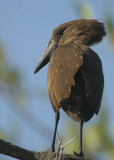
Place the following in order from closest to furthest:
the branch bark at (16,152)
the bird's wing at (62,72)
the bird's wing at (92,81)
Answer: the branch bark at (16,152) < the bird's wing at (62,72) < the bird's wing at (92,81)

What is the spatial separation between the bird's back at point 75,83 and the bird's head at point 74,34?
1.39m

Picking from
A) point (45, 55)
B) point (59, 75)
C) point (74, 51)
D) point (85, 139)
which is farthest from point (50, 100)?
point (45, 55)

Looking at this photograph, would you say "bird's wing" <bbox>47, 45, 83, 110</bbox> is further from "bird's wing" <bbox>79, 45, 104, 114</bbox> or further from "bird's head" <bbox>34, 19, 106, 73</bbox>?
"bird's head" <bbox>34, 19, 106, 73</bbox>

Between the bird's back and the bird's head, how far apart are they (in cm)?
139

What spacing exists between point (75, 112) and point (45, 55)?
179cm

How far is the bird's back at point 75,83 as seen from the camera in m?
4.61

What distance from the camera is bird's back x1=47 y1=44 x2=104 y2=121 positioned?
15.1 ft

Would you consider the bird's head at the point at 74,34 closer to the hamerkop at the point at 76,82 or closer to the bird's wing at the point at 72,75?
the hamerkop at the point at 76,82

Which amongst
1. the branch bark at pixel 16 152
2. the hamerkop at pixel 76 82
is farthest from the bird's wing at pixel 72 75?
the branch bark at pixel 16 152

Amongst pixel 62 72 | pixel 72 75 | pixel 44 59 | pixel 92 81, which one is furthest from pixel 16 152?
pixel 44 59

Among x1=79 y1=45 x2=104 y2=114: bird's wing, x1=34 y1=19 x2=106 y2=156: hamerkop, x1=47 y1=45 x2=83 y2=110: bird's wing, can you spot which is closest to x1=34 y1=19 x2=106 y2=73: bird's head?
x1=34 y1=19 x2=106 y2=156: hamerkop

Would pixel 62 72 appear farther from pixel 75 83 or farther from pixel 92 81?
pixel 92 81

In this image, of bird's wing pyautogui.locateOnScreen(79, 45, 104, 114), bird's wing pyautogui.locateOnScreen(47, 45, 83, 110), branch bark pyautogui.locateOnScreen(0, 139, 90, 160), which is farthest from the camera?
bird's wing pyautogui.locateOnScreen(79, 45, 104, 114)

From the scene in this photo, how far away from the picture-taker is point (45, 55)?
6.67m
